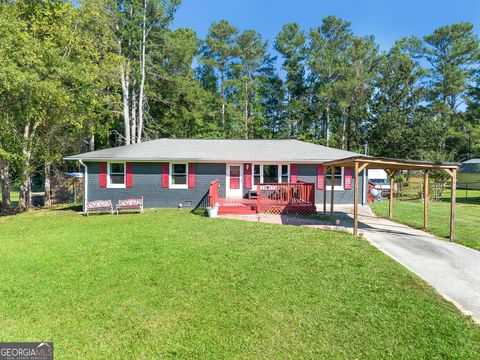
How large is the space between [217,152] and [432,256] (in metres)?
10.2

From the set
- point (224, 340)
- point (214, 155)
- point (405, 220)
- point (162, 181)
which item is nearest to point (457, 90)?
point (405, 220)

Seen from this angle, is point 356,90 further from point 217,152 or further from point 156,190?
point 156,190

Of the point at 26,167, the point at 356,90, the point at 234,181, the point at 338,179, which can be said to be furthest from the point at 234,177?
the point at 356,90

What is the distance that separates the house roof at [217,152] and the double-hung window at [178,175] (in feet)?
1.80

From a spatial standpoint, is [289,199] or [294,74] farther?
[294,74]

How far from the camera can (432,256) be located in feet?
19.6

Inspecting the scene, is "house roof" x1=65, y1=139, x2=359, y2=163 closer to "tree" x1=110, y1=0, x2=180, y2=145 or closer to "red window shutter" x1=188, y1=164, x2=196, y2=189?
"red window shutter" x1=188, y1=164, x2=196, y2=189

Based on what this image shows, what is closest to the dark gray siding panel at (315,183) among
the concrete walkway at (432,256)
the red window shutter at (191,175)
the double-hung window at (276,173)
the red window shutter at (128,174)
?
the double-hung window at (276,173)

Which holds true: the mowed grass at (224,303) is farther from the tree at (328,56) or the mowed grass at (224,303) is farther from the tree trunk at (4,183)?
the tree at (328,56)

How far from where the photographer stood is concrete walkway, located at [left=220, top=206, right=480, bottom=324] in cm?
425

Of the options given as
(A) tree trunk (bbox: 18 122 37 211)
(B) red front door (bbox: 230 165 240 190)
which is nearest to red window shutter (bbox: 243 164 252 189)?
(B) red front door (bbox: 230 165 240 190)

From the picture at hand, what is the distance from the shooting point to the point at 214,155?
13.4 meters

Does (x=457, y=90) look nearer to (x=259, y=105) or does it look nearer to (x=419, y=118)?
(x=419, y=118)

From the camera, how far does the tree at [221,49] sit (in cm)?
2884
